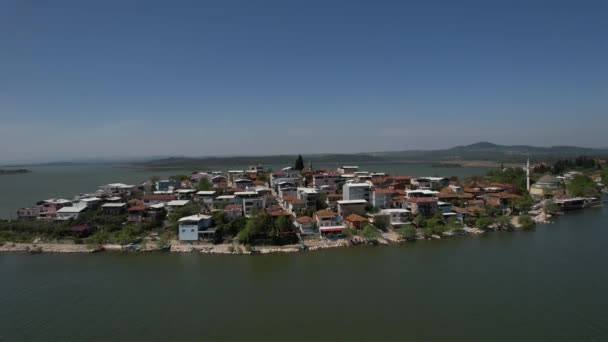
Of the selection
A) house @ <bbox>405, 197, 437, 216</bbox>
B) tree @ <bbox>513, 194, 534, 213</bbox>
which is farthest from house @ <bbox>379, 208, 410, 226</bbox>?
tree @ <bbox>513, 194, 534, 213</bbox>

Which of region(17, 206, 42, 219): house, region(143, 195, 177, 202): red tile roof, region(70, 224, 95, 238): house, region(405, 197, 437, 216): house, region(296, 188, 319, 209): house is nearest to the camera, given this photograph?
region(70, 224, 95, 238): house

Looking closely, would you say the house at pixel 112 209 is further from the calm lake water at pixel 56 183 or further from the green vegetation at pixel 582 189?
the green vegetation at pixel 582 189

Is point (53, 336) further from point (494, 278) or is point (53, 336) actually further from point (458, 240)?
point (458, 240)

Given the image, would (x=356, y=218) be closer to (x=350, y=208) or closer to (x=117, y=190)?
(x=350, y=208)

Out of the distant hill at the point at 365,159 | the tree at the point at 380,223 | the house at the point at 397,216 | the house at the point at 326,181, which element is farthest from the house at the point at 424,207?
the distant hill at the point at 365,159

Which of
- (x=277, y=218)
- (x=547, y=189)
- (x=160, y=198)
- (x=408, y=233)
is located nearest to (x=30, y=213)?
(x=160, y=198)

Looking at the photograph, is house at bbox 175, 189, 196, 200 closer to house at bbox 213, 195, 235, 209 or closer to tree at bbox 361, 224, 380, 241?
house at bbox 213, 195, 235, 209
